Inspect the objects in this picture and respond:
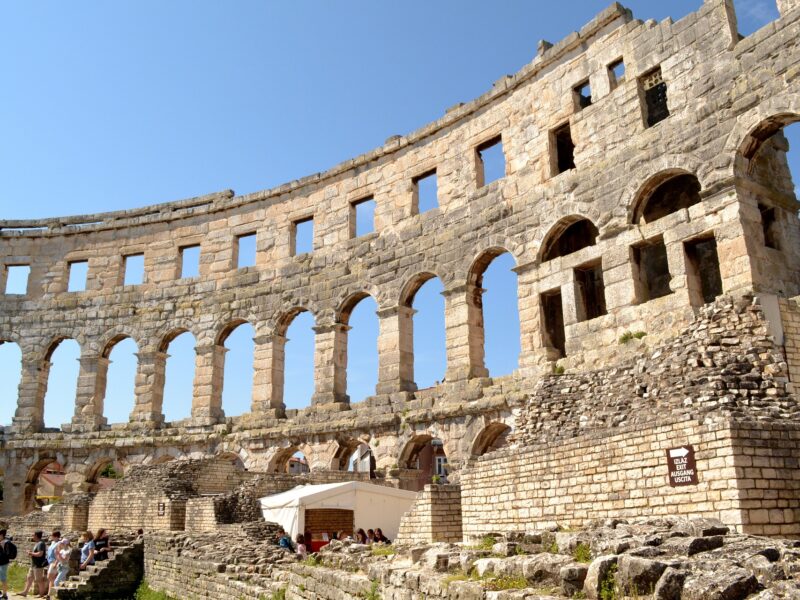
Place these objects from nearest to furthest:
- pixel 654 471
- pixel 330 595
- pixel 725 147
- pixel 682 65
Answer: pixel 330 595
pixel 654 471
pixel 725 147
pixel 682 65

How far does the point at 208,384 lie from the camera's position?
73.1ft

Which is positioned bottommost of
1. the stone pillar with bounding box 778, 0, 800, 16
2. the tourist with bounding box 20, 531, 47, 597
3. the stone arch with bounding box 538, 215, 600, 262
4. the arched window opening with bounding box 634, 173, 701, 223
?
the tourist with bounding box 20, 531, 47, 597

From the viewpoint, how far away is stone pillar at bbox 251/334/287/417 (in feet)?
68.9

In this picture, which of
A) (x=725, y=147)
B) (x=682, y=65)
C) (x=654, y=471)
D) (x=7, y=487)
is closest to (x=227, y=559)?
(x=654, y=471)

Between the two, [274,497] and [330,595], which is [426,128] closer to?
[274,497]

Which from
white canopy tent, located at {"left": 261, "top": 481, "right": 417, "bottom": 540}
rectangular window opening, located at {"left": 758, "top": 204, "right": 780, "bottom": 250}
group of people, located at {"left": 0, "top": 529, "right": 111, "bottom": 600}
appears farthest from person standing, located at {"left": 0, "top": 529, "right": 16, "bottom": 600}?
rectangular window opening, located at {"left": 758, "top": 204, "right": 780, "bottom": 250}

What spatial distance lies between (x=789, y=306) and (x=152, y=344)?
62.2 ft

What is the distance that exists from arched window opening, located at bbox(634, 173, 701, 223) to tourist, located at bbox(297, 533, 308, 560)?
31.6ft

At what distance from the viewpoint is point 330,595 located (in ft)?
24.1

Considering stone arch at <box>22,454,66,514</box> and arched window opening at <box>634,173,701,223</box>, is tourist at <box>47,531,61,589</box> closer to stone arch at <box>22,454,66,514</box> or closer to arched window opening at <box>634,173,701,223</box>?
stone arch at <box>22,454,66,514</box>

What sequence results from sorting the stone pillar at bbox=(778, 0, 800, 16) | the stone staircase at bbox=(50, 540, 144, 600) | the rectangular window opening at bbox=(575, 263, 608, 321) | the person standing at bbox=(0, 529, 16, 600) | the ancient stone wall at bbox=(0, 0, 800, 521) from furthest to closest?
the rectangular window opening at bbox=(575, 263, 608, 321) → the stone staircase at bbox=(50, 540, 144, 600) → the ancient stone wall at bbox=(0, 0, 800, 521) → the stone pillar at bbox=(778, 0, 800, 16) → the person standing at bbox=(0, 529, 16, 600)

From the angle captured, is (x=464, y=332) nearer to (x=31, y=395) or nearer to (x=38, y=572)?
(x=38, y=572)

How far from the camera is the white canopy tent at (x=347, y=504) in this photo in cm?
1386

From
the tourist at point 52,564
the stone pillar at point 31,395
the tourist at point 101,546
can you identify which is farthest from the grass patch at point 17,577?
the stone pillar at point 31,395
